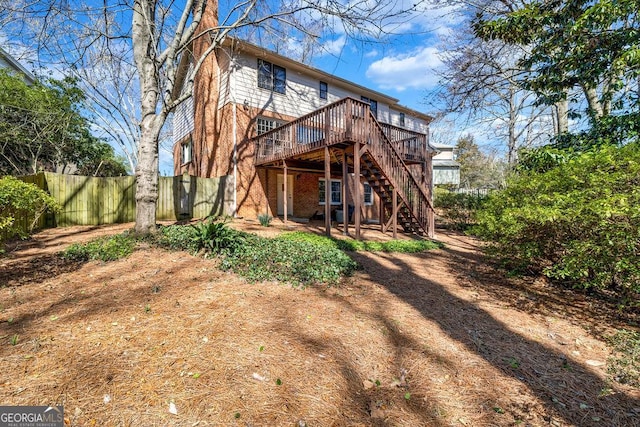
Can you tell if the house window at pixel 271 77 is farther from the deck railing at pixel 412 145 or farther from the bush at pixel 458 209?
the bush at pixel 458 209

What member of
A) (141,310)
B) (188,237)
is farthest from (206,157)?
(141,310)

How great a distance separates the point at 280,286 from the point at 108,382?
2527 millimetres

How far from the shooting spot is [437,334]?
11.2 ft

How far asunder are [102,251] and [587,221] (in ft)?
26.0

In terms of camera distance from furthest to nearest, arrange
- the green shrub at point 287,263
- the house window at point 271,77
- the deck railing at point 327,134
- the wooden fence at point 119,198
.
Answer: the house window at point 271,77 < the wooden fence at point 119,198 < the deck railing at point 327,134 < the green shrub at point 287,263

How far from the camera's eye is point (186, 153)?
16359 millimetres

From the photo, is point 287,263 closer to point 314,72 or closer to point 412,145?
point 412,145

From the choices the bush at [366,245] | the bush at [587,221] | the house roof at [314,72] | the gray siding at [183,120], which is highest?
the house roof at [314,72]

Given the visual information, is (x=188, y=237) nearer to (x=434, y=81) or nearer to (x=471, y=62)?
(x=434, y=81)

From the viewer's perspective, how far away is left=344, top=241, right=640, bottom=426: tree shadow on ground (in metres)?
2.25

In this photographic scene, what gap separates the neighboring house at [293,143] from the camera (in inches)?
361

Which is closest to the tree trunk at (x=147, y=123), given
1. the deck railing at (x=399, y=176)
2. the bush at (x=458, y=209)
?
the deck railing at (x=399, y=176)

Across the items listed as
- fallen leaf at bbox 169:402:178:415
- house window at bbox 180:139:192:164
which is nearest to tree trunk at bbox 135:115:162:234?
fallen leaf at bbox 169:402:178:415

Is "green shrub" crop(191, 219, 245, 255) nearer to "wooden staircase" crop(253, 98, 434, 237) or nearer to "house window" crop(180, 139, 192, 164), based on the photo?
"wooden staircase" crop(253, 98, 434, 237)
